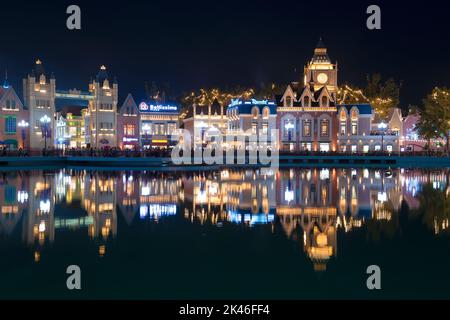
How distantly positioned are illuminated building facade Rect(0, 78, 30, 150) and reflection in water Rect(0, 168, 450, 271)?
46122 mm

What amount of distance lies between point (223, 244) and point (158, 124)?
252 ft

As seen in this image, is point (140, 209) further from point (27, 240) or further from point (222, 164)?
point (222, 164)

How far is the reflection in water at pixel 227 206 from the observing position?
19.8 m

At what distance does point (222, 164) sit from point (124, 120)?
2883 centimetres

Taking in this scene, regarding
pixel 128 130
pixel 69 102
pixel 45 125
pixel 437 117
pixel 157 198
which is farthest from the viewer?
pixel 69 102

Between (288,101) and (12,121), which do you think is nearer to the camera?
(12,121)

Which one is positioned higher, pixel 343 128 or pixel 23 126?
pixel 23 126

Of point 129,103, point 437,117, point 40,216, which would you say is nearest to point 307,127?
point 437,117

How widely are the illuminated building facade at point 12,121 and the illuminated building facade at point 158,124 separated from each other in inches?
696

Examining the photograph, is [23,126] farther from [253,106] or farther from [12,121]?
[253,106]

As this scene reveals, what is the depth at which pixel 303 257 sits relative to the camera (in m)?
15.8

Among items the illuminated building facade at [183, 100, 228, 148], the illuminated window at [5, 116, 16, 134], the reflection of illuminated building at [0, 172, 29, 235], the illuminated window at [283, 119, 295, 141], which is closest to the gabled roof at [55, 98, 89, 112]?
the illuminated building facade at [183, 100, 228, 148]

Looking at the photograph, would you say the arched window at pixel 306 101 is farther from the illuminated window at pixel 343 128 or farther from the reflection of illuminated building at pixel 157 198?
the reflection of illuminated building at pixel 157 198

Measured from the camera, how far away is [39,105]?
290 feet
